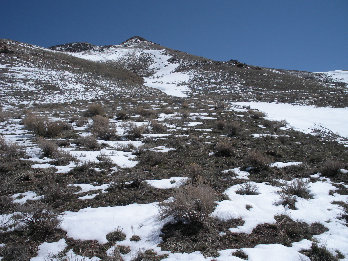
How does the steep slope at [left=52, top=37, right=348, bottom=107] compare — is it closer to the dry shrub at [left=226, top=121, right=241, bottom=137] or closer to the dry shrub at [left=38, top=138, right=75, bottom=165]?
the dry shrub at [left=226, top=121, right=241, bottom=137]

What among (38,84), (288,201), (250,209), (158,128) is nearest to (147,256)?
(250,209)

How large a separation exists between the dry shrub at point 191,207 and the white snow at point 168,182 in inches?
39.0

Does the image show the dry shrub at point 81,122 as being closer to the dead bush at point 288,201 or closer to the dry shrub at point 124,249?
the dry shrub at point 124,249

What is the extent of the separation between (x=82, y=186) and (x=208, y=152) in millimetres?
4188

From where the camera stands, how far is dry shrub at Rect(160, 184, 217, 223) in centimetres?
424

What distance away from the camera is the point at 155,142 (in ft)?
29.1

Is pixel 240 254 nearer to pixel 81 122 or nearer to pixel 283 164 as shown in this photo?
pixel 283 164

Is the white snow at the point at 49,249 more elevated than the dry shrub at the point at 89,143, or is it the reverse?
the dry shrub at the point at 89,143

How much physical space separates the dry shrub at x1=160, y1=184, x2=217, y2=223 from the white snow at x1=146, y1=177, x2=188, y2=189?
3.25 feet

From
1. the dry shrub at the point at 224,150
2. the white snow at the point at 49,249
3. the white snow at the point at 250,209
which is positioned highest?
the dry shrub at the point at 224,150

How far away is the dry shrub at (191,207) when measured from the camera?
4.24 meters

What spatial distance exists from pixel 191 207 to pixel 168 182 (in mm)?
1564

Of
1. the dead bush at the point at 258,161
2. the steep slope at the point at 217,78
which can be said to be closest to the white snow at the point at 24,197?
the dead bush at the point at 258,161

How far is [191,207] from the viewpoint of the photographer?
4.29 metres
